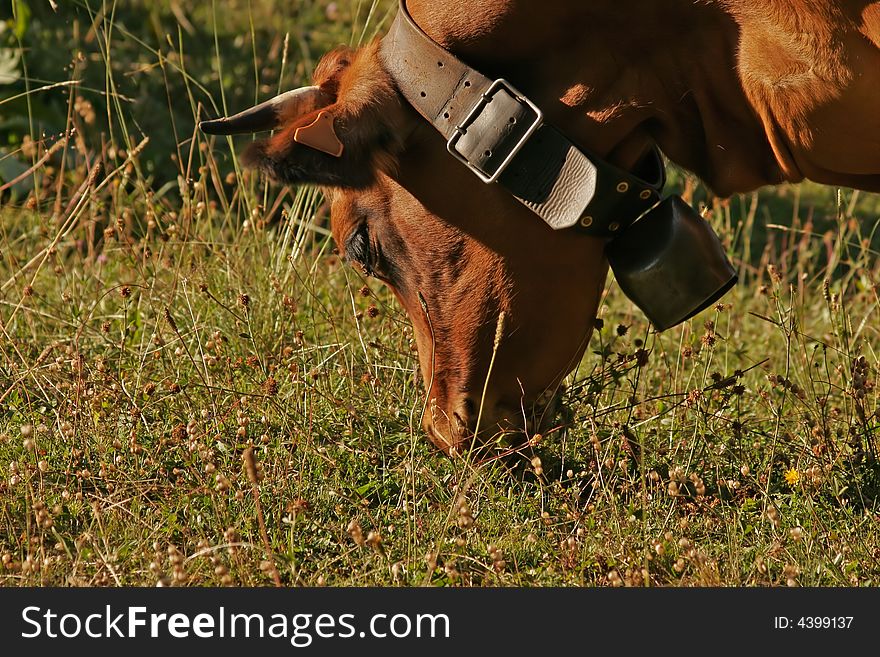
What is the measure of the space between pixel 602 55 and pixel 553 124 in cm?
19

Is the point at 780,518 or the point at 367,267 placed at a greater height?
the point at 367,267

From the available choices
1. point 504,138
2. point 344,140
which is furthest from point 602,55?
point 344,140

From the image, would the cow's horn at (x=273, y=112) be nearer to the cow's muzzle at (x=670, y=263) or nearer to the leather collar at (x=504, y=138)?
the leather collar at (x=504, y=138)

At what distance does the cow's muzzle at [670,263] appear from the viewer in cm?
275

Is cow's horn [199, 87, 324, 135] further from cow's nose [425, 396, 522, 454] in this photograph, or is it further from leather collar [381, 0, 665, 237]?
cow's nose [425, 396, 522, 454]

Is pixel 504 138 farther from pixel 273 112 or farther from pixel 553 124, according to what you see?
pixel 273 112

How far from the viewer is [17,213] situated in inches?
210

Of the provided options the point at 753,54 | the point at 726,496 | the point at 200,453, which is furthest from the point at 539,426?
the point at 753,54

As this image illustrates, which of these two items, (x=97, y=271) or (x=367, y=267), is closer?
(x=367, y=267)

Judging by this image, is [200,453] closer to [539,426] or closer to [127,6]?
[539,426]

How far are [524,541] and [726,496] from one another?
629 millimetres

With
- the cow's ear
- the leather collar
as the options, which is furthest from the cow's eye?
the leather collar

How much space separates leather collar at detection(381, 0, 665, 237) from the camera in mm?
2588
